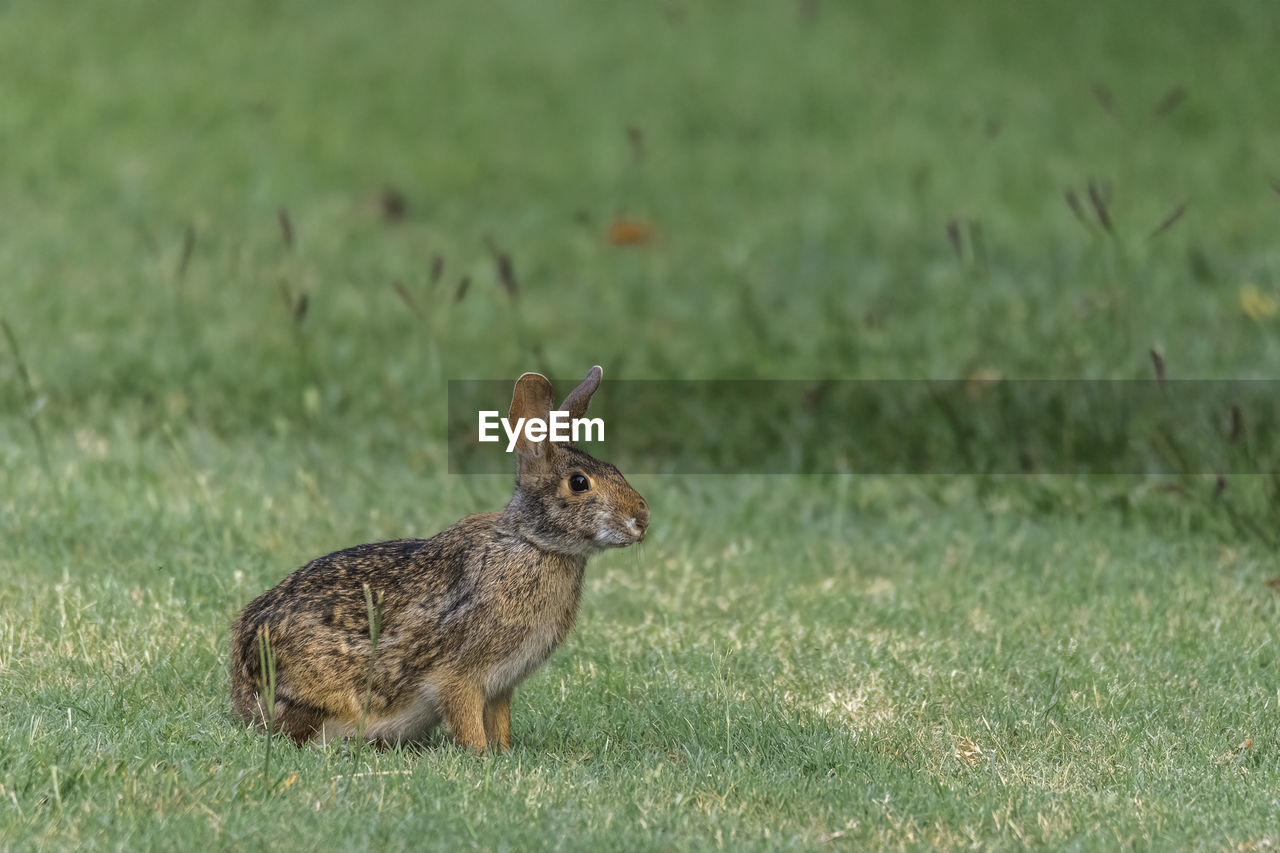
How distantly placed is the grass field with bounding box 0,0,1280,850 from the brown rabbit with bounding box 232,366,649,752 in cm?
16

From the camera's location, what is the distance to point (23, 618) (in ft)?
19.7

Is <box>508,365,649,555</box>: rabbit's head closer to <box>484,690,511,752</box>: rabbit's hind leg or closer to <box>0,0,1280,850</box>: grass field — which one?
<box>484,690,511,752</box>: rabbit's hind leg

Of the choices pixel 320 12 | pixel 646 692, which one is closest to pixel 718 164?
pixel 320 12

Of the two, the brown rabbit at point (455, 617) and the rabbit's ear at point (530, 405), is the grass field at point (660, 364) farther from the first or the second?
the rabbit's ear at point (530, 405)

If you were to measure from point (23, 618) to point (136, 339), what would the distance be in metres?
4.00

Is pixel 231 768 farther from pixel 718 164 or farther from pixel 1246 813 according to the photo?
pixel 718 164

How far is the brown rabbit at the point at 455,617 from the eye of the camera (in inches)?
192

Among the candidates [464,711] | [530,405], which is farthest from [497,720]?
[530,405]

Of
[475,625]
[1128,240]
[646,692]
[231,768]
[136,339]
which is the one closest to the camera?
[231,768]

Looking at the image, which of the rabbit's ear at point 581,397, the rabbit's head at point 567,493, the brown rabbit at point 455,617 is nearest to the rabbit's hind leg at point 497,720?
the brown rabbit at point 455,617

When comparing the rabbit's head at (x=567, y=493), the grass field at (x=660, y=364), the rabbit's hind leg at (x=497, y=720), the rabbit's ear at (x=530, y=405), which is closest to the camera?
the grass field at (x=660, y=364)

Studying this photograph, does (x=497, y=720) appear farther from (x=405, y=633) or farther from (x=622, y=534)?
(x=622, y=534)

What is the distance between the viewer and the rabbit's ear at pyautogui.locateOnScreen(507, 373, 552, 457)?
16.4 ft

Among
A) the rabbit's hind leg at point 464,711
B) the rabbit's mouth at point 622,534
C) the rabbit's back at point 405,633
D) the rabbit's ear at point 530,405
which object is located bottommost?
the rabbit's hind leg at point 464,711
